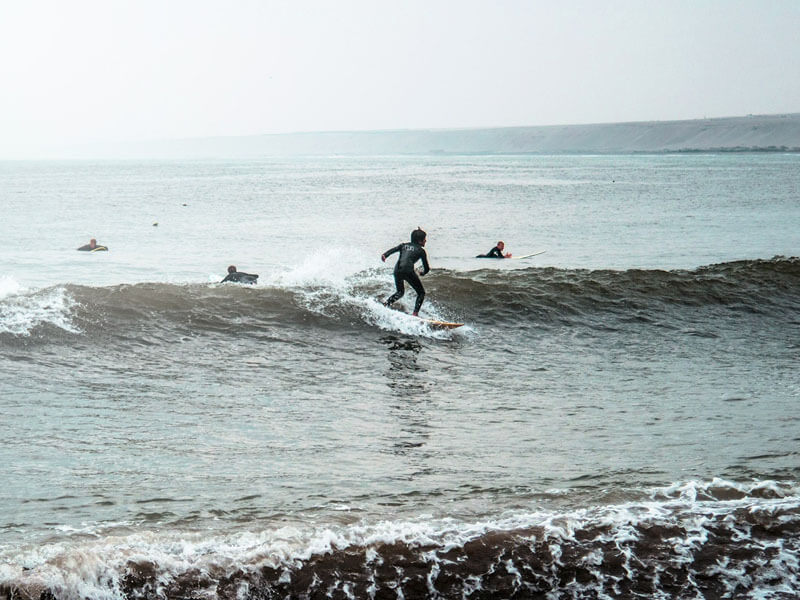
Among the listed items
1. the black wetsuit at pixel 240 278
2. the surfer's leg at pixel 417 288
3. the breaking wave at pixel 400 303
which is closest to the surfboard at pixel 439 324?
the breaking wave at pixel 400 303

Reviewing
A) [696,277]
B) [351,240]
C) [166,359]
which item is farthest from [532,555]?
[351,240]

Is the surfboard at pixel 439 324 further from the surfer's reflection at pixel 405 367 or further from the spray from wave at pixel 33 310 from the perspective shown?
the spray from wave at pixel 33 310

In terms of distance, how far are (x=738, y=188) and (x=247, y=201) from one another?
2041 inches

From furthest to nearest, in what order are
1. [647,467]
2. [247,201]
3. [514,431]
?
[247,201]
[514,431]
[647,467]

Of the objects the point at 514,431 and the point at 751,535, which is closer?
the point at 751,535

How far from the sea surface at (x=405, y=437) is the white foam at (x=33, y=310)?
0.07 m

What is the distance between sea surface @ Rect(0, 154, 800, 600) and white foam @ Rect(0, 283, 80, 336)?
0.07 meters

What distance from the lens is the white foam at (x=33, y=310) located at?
50.6 ft

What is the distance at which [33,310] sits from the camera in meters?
16.2

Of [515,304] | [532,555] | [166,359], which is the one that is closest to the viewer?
[532,555]

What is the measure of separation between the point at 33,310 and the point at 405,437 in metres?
9.72

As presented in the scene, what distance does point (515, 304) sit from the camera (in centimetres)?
1900

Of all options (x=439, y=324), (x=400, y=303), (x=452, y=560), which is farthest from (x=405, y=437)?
(x=400, y=303)

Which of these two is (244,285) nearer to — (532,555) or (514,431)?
(514,431)
